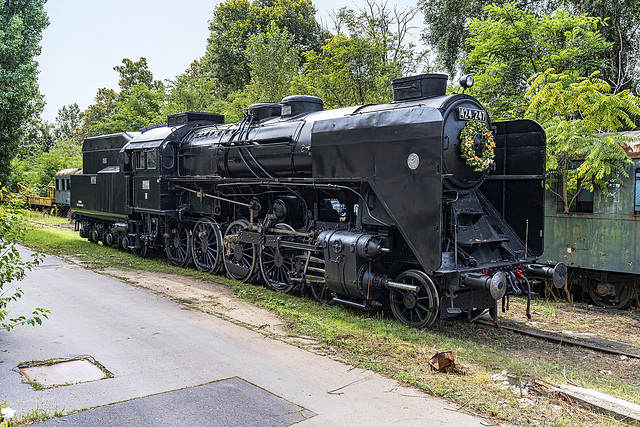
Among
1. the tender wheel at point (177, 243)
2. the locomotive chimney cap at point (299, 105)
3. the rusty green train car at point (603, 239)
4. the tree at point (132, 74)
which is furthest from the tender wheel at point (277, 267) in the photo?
the tree at point (132, 74)

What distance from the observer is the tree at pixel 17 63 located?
679 inches

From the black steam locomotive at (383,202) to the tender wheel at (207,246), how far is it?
0.12 ft

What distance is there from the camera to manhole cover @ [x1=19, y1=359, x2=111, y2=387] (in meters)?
5.30

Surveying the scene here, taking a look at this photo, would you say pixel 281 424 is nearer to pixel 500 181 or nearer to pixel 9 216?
pixel 9 216

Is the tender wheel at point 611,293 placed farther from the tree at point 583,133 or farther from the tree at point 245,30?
the tree at point 245,30

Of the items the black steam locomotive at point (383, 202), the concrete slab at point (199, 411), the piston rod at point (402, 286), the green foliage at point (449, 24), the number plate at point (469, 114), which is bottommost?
the concrete slab at point (199, 411)

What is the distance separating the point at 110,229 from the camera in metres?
16.6

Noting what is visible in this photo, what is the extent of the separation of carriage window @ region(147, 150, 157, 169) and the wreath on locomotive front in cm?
876

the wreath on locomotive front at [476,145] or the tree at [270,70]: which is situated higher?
the tree at [270,70]

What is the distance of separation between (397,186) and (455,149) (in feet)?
3.30

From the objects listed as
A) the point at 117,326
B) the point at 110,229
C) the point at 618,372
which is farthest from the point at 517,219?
the point at 110,229

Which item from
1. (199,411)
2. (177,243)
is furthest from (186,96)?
(199,411)

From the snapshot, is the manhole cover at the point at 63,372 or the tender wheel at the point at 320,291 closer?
the manhole cover at the point at 63,372

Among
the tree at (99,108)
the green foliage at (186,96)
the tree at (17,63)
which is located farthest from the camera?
the tree at (99,108)
